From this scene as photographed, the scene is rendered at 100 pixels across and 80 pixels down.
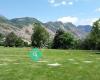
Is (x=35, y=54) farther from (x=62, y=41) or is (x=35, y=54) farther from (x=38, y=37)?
(x=62, y=41)

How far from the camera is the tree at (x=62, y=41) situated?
134 meters

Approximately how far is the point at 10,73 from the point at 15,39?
6205 inches

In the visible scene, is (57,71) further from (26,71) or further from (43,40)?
(43,40)

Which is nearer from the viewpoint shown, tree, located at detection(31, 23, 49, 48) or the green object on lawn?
the green object on lawn

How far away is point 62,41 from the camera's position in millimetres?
133875

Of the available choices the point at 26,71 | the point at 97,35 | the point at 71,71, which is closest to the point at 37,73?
the point at 26,71

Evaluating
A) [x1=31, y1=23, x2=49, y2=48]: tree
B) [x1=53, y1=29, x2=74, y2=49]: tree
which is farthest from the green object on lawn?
[x1=53, y1=29, x2=74, y2=49]: tree

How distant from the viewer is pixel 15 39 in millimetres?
174500

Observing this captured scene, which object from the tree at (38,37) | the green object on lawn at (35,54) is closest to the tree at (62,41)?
the tree at (38,37)

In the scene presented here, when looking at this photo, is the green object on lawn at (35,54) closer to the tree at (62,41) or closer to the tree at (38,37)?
the tree at (38,37)

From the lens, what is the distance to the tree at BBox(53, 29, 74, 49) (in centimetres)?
13375

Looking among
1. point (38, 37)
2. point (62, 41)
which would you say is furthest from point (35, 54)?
point (62, 41)

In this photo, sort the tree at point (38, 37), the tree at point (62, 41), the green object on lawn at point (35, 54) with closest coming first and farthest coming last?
the green object on lawn at point (35, 54) < the tree at point (38, 37) < the tree at point (62, 41)

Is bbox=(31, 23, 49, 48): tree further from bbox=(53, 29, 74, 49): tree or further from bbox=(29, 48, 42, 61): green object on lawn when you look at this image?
bbox=(29, 48, 42, 61): green object on lawn
